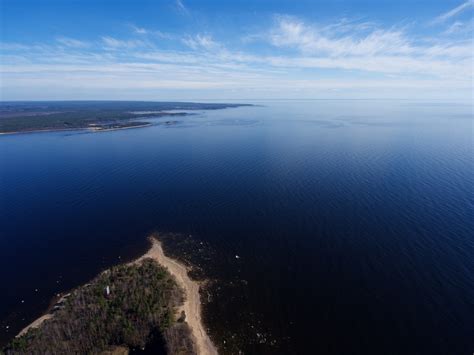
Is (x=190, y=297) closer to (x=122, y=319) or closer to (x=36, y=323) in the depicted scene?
(x=122, y=319)

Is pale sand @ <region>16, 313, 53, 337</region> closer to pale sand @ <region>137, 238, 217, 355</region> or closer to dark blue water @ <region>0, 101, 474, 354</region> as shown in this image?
dark blue water @ <region>0, 101, 474, 354</region>

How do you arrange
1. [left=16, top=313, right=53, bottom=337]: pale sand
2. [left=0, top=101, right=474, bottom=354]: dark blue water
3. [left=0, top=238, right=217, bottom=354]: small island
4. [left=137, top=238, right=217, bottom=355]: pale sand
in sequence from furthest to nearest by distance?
[left=0, top=101, right=474, bottom=354]: dark blue water < [left=16, top=313, right=53, bottom=337]: pale sand < [left=137, top=238, right=217, bottom=355]: pale sand < [left=0, top=238, right=217, bottom=354]: small island

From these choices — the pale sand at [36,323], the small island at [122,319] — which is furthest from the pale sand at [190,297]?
the pale sand at [36,323]

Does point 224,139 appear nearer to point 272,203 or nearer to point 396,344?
point 272,203

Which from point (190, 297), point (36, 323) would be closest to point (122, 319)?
point (190, 297)

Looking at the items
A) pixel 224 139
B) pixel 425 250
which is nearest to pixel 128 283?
pixel 425 250

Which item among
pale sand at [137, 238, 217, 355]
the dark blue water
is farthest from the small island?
the dark blue water

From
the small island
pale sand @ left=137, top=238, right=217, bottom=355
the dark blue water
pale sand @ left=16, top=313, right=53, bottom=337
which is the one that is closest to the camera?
the small island
